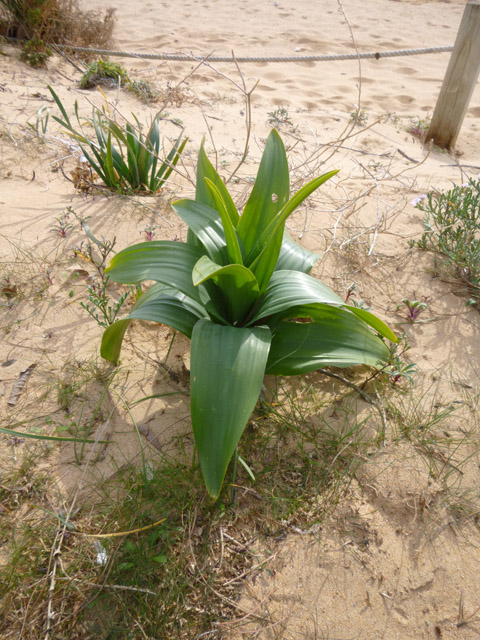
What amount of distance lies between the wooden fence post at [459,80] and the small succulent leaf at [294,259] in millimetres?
2815

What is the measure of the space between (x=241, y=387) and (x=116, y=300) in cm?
98

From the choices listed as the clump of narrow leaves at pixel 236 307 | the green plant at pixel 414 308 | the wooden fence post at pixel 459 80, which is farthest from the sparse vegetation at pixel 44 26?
the green plant at pixel 414 308

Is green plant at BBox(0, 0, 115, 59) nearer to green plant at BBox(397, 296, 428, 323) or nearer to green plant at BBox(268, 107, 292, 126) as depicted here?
green plant at BBox(268, 107, 292, 126)

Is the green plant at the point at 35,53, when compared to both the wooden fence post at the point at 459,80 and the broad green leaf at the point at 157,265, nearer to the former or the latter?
the wooden fence post at the point at 459,80

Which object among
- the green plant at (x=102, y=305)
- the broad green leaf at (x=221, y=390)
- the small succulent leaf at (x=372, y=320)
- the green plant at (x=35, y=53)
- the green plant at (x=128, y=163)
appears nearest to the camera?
the broad green leaf at (x=221, y=390)

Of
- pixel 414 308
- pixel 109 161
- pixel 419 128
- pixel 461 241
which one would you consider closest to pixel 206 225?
pixel 414 308

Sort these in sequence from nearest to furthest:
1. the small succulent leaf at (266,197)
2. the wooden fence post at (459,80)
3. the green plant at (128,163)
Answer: the small succulent leaf at (266,197)
the green plant at (128,163)
the wooden fence post at (459,80)

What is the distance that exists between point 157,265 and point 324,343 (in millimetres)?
608

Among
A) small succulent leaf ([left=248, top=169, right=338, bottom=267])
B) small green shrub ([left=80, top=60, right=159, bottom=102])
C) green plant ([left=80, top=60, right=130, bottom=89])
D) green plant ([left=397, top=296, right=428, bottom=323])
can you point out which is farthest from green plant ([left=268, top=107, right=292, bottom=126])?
small succulent leaf ([left=248, top=169, right=338, bottom=267])

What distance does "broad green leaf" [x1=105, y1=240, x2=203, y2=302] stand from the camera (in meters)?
1.25

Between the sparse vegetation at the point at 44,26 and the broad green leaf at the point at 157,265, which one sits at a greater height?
the sparse vegetation at the point at 44,26

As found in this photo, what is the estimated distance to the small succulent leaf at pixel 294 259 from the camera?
61.6 inches

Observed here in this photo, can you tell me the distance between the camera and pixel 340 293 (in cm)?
199

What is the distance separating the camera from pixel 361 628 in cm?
108
